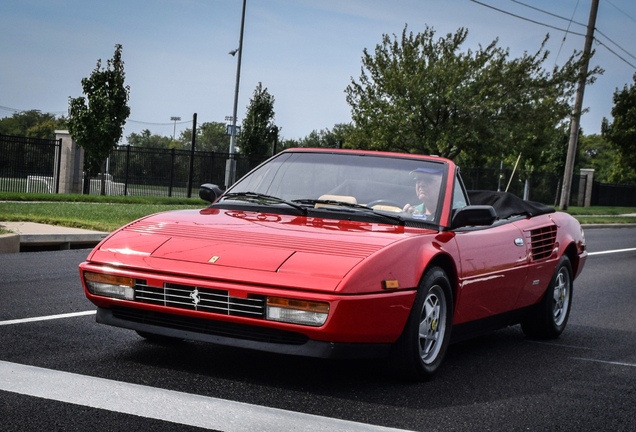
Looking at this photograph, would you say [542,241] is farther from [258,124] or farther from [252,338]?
[258,124]

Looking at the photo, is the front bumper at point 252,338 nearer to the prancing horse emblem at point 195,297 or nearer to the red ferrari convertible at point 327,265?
the red ferrari convertible at point 327,265

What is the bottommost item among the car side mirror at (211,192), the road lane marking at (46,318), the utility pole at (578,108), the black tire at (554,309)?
the road lane marking at (46,318)

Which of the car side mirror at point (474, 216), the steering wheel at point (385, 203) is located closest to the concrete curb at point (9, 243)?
the steering wheel at point (385, 203)

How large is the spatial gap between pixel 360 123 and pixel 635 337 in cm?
2429

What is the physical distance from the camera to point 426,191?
5.52 m

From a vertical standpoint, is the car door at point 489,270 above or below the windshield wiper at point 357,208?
below

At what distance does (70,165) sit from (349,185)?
25.1 m

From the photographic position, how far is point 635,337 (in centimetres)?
720

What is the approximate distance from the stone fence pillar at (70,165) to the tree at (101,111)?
2252mm

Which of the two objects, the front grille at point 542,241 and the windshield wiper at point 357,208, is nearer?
the windshield wiper at point 357,208

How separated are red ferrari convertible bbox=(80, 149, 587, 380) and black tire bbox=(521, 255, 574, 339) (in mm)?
429

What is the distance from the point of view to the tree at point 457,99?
2834cm

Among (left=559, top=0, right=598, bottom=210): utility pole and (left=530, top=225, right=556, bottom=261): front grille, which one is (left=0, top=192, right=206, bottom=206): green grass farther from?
(left=530, top=225, right=556, bottom=261): front grille

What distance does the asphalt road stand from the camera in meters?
3.85
